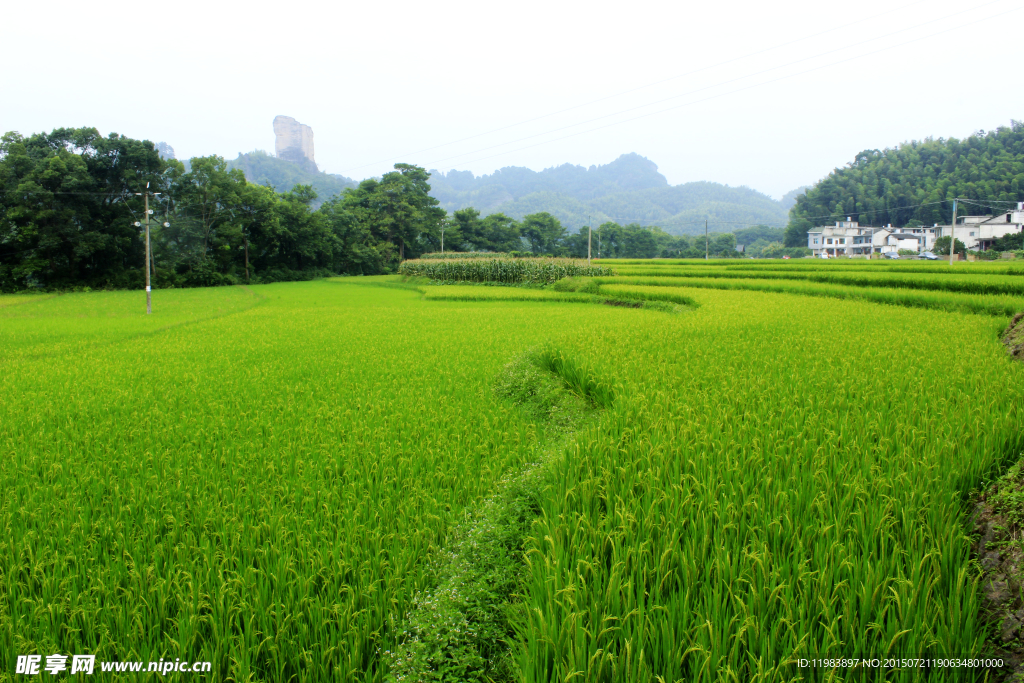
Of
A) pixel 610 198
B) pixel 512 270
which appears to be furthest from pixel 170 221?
pixel 610 198

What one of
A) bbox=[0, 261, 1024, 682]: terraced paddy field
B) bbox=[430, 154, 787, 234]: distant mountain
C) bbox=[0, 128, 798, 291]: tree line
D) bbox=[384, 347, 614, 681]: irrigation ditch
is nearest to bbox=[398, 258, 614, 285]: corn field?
bbox=[0, 128, 798, 291]: tree line

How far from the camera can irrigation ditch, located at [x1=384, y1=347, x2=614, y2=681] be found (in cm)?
187

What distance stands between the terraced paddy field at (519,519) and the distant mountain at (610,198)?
10278 centimetres

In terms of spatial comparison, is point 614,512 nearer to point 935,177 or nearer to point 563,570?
point 563,570

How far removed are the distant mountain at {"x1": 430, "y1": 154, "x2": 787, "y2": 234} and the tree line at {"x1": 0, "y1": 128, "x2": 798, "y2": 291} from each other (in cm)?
5510

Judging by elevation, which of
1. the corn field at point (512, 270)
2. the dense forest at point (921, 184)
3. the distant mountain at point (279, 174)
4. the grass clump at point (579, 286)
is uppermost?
the distant mountain at point (279, 174)

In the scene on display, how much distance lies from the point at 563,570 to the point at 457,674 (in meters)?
0.56

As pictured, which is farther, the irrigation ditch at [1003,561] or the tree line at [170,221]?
the tree line at [170,221]

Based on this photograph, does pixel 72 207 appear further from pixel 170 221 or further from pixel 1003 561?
pixel 1003 561

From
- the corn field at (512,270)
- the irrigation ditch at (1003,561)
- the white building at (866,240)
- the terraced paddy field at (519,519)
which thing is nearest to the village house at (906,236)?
the white building at (866,240)

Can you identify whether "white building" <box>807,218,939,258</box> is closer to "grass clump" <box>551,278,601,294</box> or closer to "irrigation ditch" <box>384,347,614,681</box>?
"grass clump" <box>551,278,601,294</box>

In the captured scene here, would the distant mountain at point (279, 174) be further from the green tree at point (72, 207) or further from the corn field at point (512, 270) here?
the corn field at point (512, 270)

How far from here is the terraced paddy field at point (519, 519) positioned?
5.91 feet

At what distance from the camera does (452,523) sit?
2738 millimetres
